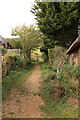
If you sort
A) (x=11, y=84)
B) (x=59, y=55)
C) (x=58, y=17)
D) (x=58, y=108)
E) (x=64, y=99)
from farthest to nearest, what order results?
1. (x=59, y=55)
2. (x=11, y=84)
3. (x=58, y=17)
4. (x=64, y=99)
5. (x=58, y=108)

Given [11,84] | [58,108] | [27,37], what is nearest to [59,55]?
[11,84]

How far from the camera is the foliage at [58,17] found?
745 centimetres

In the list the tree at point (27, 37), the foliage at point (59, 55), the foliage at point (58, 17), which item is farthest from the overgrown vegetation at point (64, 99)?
the tree at point (27, 37)

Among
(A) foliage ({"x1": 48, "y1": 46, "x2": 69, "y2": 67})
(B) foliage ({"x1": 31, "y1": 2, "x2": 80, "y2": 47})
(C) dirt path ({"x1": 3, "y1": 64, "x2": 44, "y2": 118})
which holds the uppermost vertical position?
(B) foliage ({"x1": 31, "y1": 2, "x2": 80, "y2": 47})

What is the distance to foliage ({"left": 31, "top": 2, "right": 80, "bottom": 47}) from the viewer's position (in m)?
7.45

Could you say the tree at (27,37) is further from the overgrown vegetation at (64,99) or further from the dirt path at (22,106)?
the overgrown vegetation at (64,99)

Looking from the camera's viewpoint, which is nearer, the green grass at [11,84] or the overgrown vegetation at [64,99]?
the overgrown vegetation at [64,99]

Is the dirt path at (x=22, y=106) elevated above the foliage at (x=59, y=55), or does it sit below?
below

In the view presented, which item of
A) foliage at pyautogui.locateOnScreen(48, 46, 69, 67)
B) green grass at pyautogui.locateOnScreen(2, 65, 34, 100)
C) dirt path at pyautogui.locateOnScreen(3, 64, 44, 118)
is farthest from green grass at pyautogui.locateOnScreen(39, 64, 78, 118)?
foliage at pyautogui.locateOnScreen(48, 46, 69, 67)

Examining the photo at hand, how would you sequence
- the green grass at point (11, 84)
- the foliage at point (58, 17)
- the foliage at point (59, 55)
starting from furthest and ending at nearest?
1. the foliage at point (59, 55)
2. the foliage at point (58, 17)
3. the green grass at point (11, 84)

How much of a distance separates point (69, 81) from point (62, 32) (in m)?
4.32

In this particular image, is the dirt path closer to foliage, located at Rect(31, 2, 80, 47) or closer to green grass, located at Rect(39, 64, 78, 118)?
green grass, located at Rect(39, 64, 78, 118)

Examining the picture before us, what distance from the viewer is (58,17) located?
795cm

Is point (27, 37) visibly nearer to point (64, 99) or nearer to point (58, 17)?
point (58, 17)
